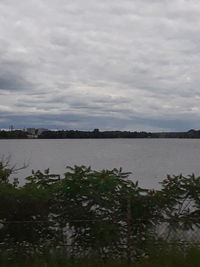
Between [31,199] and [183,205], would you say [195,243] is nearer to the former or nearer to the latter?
[183,205]

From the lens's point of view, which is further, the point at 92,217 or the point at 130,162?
the point at 130,162

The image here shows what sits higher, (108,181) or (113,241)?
(108,181)

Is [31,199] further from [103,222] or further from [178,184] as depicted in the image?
[178,184]

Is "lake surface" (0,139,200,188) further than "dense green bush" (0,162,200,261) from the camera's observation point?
Yes

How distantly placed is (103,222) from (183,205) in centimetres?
138

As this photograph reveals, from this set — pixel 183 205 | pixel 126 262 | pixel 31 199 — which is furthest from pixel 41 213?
pixel 183 205

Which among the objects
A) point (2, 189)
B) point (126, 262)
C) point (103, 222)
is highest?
point (2, 189)

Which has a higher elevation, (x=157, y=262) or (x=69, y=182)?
(x=69, y=182)

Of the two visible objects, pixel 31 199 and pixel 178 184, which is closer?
pixel 31 199

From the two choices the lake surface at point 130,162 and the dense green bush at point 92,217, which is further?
the lake surface at point 130,162

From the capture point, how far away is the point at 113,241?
25.2 feet

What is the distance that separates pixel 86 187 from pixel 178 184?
1.55 metres

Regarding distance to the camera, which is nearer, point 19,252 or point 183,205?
point 19,252

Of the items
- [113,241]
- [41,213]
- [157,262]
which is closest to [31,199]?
[41,213]
